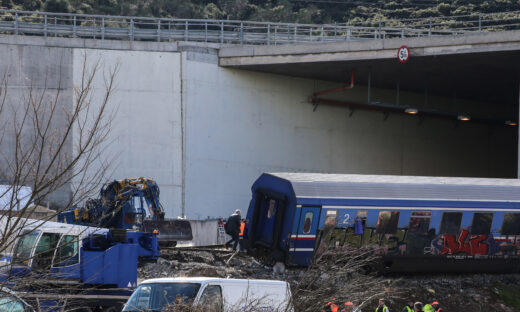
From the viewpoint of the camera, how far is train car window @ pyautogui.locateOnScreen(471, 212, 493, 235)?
2381 centimetres

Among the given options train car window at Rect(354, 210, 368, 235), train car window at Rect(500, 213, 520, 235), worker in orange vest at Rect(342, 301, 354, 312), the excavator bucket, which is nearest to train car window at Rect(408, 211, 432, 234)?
train car window at Rect(354, 210, 368, 235)

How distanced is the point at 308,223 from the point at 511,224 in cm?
684

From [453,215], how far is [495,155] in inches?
967

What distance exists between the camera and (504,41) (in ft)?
94.1

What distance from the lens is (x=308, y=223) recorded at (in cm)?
2158

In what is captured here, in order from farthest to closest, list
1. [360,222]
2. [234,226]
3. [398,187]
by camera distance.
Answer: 1. [234,226]
2. [398,187]
3. [360,222]

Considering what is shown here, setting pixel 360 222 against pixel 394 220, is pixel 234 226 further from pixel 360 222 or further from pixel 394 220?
pixel 394 220

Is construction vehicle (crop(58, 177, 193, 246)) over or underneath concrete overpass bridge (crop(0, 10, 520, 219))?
underneath

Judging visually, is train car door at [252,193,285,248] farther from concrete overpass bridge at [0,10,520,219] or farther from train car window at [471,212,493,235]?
concrete overpass bridge at [0,10,520,219]

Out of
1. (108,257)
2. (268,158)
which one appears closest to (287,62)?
(268,158)

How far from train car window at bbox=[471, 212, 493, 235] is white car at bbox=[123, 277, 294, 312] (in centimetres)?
1293

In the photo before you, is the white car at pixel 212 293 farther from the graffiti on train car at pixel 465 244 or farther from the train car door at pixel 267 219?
the graffiti on train car at pixel 465 244

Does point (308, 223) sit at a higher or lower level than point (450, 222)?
higher

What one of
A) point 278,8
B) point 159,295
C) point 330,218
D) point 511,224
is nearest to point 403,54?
point 511,224
